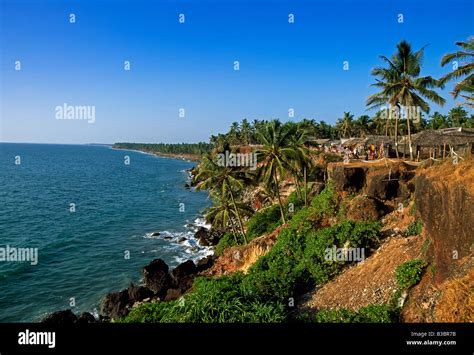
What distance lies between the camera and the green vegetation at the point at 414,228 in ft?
47.5

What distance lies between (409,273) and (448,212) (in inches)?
99.8

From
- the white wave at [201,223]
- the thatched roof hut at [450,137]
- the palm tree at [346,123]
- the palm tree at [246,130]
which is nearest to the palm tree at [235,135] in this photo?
the palm tree at [246,130]

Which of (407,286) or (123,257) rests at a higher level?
(407,286)

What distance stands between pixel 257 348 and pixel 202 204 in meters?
59.2

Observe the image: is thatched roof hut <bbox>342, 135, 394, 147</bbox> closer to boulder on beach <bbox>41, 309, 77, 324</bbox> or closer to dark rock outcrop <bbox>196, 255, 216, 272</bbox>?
dark rock outcrop <bbox>196, 255, 216, 272</bbox>

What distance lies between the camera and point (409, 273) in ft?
35.0

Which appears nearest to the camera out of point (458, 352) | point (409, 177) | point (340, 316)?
point (458, 352)

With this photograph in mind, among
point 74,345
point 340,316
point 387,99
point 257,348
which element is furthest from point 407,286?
point 387,99

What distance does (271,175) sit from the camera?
27141 millimetres

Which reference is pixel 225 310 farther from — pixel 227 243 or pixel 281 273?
pixel 227 243

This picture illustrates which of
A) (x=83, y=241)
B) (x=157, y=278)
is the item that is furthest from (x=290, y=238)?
(x=83, y=241)

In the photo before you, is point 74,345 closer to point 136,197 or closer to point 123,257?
point 123,257

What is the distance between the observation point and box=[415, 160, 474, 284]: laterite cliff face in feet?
27.9

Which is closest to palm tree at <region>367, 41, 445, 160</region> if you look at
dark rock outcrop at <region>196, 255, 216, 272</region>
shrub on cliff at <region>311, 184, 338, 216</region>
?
shrub on cliff at <region>311, 184, 338, 216</region>
